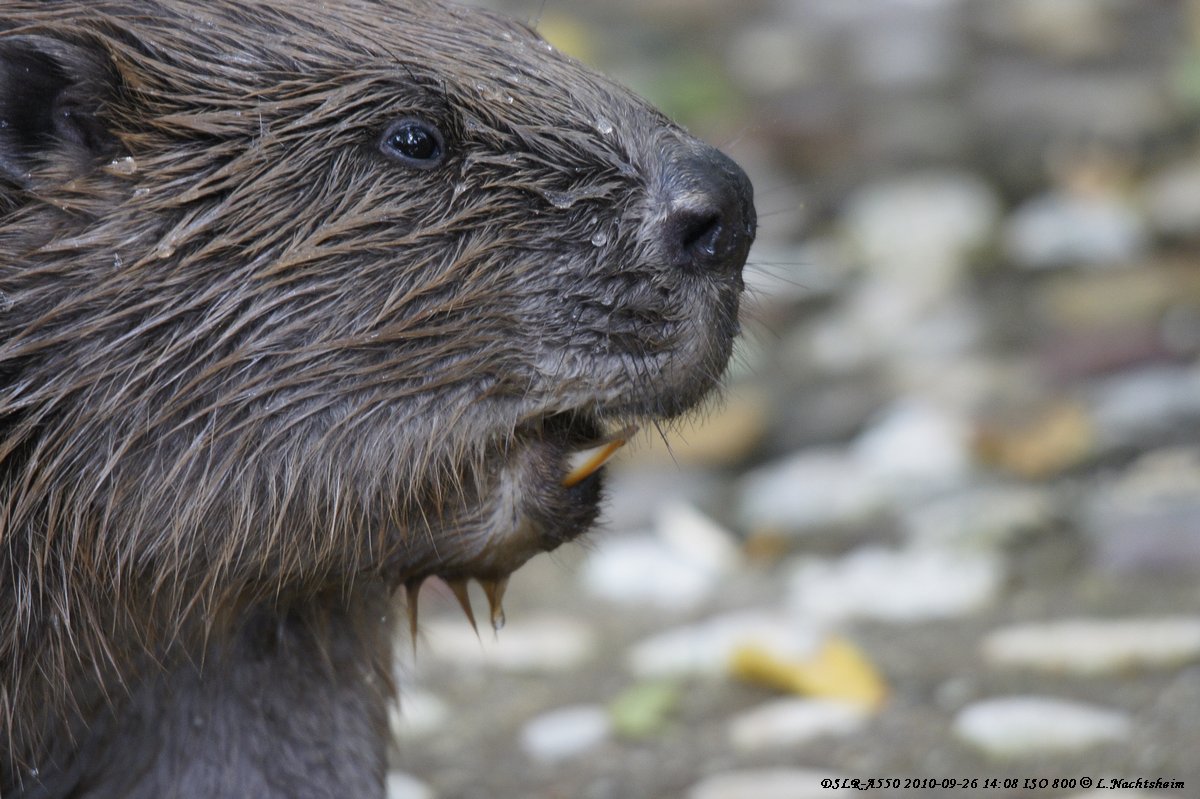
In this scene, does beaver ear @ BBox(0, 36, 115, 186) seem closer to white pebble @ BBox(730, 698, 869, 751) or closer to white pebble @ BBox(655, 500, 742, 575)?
white pebble @ BBox(730, 698, 869, 751)

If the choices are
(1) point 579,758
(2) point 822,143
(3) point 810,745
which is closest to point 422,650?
(1) point 579,758

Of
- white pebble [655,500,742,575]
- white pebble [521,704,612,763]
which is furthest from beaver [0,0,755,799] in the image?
white pebble [655,500,742,575]

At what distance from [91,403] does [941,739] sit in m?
1.66

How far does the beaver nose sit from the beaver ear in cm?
68

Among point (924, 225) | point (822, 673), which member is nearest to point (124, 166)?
point (822, 673)

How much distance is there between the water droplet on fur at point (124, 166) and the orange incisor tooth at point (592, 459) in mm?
632

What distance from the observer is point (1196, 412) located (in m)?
4.21

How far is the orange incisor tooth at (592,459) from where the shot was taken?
6.79 feet

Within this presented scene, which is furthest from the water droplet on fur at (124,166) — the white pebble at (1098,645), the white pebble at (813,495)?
the white pebble at (813,495)

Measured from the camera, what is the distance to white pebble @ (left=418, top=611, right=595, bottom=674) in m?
3.58

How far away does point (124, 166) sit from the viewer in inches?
77.9

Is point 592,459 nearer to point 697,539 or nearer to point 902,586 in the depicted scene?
point 902,586

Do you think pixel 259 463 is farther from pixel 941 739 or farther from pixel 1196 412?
pixel 1196 412

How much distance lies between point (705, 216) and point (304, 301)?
49 centimetres
